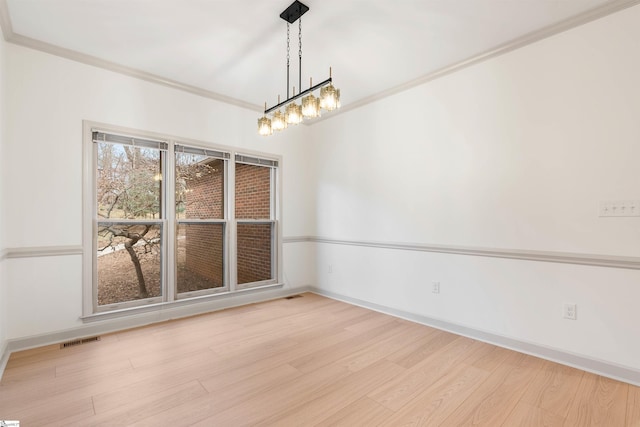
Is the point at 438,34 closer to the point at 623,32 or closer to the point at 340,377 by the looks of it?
the point at 623,32

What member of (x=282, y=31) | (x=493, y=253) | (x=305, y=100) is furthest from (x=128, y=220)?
(x=493, y=253)

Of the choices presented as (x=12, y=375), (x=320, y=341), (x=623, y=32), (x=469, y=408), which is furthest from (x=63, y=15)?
(x=623, y=32)

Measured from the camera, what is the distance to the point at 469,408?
6.27 feet

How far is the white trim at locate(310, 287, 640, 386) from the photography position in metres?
2.21

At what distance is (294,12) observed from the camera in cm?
232

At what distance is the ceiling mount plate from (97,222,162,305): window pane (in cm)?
257

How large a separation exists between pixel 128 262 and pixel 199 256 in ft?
2.47

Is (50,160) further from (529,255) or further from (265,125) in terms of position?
(529,255)

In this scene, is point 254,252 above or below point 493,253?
below

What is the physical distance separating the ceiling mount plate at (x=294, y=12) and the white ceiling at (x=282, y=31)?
0.04 metres

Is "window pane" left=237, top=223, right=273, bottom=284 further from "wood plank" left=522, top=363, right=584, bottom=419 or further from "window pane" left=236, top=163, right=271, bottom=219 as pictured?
"wood plank" left=522, top=363, right=584, bottom=419

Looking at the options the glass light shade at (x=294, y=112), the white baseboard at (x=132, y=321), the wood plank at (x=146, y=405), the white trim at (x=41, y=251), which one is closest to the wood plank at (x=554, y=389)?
the wood plank at (x=146, y=405)

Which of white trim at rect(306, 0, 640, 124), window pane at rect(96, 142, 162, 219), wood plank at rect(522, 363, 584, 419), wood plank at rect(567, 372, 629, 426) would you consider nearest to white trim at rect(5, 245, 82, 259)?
window pane at rect(96, 142, 162, 219)

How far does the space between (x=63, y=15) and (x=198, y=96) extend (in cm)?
143
